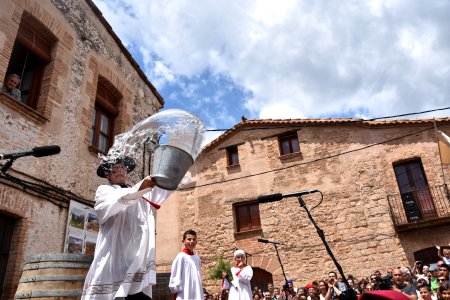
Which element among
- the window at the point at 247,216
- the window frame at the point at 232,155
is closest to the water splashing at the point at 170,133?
the window at the point at 247,216

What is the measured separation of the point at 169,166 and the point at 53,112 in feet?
17.6

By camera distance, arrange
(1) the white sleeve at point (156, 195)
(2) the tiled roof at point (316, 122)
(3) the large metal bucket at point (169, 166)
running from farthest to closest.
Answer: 1. (2) the tiled roof at point (316, 122)
2. (1) the white sleeve at point (156, 195)
3. (3) the large metal bucket at point (169, 166)

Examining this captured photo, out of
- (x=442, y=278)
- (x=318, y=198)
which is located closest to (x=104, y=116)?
(x=442, y=278)

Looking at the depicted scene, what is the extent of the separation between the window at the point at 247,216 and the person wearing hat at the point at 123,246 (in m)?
13.6

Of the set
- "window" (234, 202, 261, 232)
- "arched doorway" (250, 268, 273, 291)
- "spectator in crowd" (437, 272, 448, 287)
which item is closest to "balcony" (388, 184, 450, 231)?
"arched doorway" (250, 268, 273, 291)

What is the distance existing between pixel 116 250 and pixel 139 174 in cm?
644

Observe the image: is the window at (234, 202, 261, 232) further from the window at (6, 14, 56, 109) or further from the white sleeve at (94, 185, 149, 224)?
the white sleeve at (94, 185, 149, 224)

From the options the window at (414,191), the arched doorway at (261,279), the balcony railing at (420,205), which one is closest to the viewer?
the balcony railing at (420,205)

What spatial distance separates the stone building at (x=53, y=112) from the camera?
5.71 m

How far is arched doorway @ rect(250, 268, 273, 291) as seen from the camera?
14955 millimetres

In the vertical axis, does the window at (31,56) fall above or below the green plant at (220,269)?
above

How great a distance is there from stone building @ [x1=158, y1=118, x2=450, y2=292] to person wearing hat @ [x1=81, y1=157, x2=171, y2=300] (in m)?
10.4

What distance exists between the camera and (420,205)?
45.6 feet

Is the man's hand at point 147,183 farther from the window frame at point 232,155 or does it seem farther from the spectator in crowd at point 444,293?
the window frame at point 232,155
